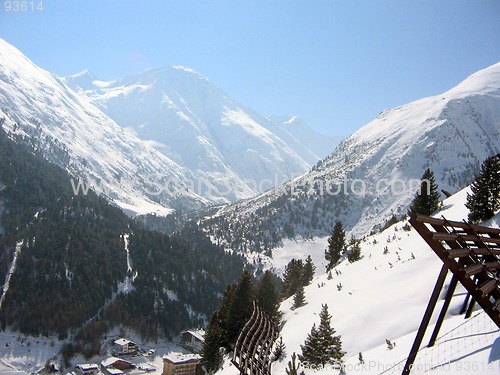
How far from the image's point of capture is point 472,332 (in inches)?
476

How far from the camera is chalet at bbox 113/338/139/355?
104 metres

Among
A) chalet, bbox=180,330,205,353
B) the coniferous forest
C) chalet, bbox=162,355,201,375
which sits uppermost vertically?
the coniferous forest

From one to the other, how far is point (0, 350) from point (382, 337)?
10647 centimetres

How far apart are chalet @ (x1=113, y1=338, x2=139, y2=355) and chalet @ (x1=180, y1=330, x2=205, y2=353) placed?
523 inches

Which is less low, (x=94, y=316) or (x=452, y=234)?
(x=452, y=234)

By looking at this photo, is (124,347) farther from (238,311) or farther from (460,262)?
(460,262)

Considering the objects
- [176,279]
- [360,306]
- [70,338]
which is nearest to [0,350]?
[70,338]

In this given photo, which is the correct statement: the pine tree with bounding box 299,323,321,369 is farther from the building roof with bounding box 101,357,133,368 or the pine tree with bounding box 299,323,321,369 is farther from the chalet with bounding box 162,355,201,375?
the building roof with bounding box 101,357,133,368

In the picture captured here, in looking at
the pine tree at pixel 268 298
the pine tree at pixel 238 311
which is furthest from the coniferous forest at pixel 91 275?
the pine tree at pixel 268 298

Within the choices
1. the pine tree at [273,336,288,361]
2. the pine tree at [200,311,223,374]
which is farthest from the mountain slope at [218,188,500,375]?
the pine tree at [200,311,223,374]

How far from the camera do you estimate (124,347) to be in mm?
104812

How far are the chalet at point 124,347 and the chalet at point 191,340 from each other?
43.6 ft

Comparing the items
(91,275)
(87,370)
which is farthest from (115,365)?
(91,275)

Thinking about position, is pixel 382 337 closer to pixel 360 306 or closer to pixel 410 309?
pixel 410 309
